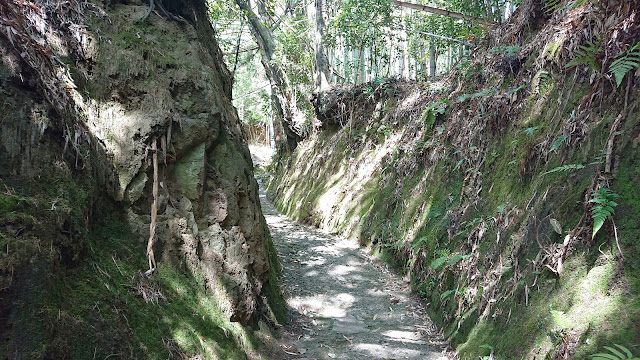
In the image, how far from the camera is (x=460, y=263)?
17.0 feet

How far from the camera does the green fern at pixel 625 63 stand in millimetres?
3338

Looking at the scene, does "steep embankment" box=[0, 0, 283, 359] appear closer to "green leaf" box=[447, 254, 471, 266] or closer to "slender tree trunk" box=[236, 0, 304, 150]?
"green leaf" box=[447, 254, 471, 266]

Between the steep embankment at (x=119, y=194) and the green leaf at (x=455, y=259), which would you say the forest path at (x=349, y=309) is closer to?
the steep embankment at (x=119, y=194)

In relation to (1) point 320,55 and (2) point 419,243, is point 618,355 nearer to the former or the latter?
(2) point 419,243

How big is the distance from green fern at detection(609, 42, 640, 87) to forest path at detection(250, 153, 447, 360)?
3.29 m

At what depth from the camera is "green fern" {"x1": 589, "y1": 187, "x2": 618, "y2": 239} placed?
9.79 feet

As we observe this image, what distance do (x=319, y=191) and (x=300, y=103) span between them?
581 centimetres

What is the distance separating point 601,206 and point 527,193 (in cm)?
144

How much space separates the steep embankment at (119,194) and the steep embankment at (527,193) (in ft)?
8.25

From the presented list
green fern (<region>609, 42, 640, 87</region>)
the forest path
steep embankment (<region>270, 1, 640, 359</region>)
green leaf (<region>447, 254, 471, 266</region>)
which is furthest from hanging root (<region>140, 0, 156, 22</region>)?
green fern (<region>609, 42, 640, 87</region>)

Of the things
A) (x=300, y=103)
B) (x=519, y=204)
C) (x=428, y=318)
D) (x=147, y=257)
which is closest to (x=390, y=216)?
(x=428, y=318)

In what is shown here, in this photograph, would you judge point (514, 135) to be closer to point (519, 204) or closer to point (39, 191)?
point (519, 204)

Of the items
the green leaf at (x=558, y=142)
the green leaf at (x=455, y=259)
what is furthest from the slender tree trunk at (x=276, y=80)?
the green leaf at (x=558, y=142)

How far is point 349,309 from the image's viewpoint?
595 centimetres
